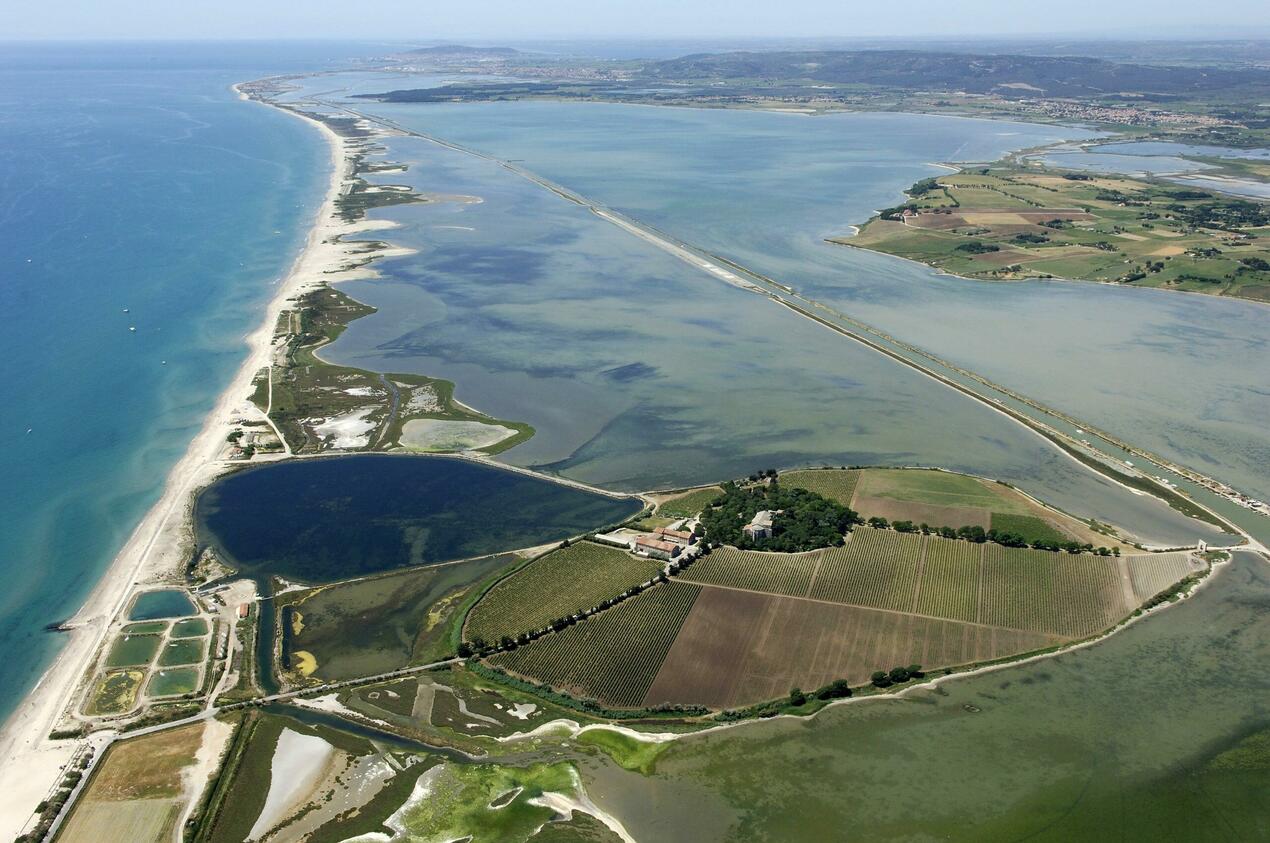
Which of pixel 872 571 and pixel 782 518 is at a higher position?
pixel 782 518

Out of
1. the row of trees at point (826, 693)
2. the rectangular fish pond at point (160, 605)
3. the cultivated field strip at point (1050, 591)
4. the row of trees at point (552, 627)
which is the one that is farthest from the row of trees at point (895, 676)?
the rectangular fish pond at point (160, 605)

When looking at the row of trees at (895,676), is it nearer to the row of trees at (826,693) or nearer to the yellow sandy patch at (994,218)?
the row of trees at (826,693)

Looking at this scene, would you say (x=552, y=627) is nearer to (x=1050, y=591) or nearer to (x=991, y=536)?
(x=991, y=536)

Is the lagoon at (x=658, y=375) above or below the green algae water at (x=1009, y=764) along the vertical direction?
above

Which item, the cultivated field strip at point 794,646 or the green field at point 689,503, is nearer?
the cultivated field strip at point 794,646

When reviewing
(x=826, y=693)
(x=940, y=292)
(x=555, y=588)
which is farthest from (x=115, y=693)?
(x=940, y=292)

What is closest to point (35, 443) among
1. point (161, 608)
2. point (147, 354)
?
point (147, 354)
